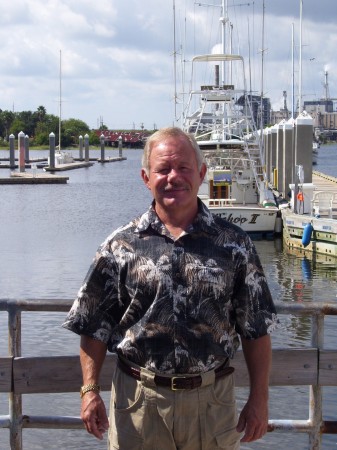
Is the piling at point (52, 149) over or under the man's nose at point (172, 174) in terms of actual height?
over

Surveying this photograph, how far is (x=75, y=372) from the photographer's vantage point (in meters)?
4.70

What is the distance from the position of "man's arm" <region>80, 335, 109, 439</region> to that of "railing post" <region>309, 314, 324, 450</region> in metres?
1.34

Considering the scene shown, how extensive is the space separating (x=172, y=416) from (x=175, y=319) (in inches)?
16.6

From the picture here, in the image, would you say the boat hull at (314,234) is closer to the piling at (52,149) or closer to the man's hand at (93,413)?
the man's hand at (93,413)

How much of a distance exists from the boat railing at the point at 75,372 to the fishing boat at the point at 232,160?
82.2 ft

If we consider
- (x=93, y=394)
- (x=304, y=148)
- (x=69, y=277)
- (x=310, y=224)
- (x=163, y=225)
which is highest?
(x=304, y=148)

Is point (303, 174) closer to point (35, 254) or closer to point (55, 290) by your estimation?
point (35, 254)

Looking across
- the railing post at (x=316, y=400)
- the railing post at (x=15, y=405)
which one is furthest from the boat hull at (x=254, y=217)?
the railing post at (x=15, y=405)

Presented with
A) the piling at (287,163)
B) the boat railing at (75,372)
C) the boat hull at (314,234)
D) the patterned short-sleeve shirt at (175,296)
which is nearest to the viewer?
the patterned short-sleeve shirt at (175,296)

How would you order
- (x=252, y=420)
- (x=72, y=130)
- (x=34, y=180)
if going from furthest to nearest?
(x=72, y=130), (x=34, y=180), (x=252, y=420)

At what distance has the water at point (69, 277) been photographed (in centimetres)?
1052

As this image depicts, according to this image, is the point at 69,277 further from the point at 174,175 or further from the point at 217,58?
the point at 174,175

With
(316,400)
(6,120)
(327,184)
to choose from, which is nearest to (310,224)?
(316,400)

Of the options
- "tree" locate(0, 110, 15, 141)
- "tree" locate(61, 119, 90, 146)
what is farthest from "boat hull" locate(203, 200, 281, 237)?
"tree" locate(0, 110, 15, 141)
